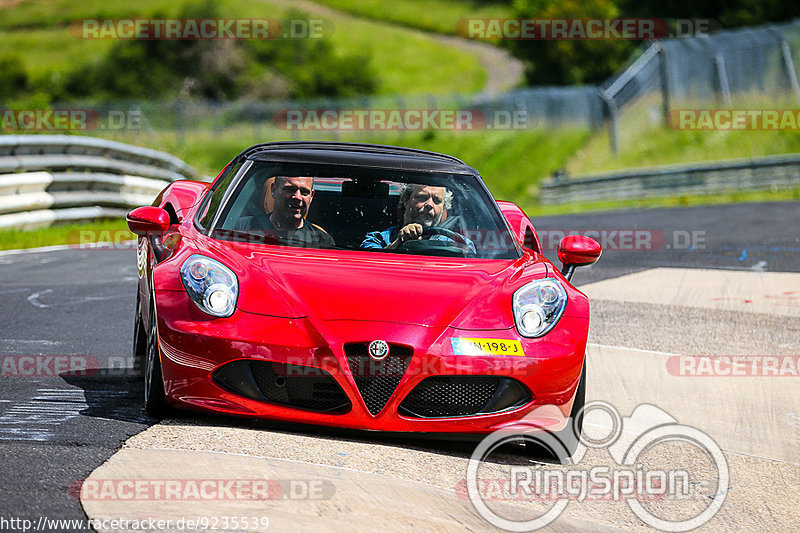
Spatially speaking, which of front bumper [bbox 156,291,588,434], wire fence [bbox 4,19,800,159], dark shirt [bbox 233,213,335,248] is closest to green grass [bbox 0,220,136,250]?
wire fence [bbox 4,19,800,159]

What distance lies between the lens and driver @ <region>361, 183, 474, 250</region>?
18.6ft

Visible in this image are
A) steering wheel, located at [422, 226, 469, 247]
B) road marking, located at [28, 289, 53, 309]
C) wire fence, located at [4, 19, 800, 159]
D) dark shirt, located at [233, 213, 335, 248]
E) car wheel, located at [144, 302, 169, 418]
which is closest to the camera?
car wheel, located at [144, 302, 169, 418]

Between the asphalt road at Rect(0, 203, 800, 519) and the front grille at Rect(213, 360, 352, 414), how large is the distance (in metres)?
0.47

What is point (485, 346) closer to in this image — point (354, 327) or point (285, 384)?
point (354, 327)

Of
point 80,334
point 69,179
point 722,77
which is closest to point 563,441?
point 80,334

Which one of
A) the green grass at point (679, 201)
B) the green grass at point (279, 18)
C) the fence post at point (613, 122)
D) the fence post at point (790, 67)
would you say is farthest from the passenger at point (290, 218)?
the green grass at point (279, 18)

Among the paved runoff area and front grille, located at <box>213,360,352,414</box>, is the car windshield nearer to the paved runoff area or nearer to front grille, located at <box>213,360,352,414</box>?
front grille, located at <box>213,360,352,414</box>

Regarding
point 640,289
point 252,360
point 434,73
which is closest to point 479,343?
point 252,360

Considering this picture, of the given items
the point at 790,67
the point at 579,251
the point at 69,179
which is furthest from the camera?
the point at 790,67

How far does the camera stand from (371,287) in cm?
480

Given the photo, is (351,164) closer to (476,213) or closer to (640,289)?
(476,213)

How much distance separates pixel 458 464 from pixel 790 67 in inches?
1032

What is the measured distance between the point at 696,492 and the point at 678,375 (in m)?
2.41

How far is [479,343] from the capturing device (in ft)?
Result: 15.4
